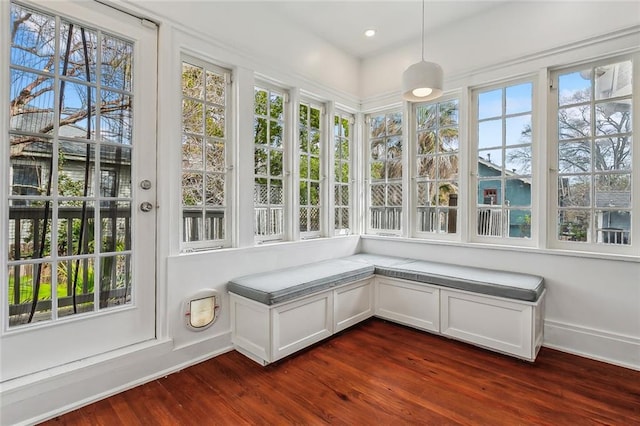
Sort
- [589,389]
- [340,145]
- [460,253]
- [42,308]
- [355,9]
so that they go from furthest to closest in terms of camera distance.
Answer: [340,145]
[460,253]
[355,9]
[589,389]
[42,308]

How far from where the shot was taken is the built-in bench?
7.56 feet

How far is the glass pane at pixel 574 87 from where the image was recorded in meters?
2.56

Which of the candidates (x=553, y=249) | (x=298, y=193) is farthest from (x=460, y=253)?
(x=298, y=193)

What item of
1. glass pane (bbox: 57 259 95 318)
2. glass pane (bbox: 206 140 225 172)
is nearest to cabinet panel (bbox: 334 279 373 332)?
glass pane (bbox: 206 140 225 172)

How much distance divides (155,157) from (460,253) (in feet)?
9.15

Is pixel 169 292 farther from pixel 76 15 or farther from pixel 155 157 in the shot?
pixel 76 15

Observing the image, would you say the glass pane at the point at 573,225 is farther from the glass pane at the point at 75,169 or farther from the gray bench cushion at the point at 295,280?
the glass pane at the point at 75,169

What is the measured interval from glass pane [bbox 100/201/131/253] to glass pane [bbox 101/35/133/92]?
774 millimetres

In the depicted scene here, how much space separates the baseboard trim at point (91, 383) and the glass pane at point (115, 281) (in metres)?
0.35

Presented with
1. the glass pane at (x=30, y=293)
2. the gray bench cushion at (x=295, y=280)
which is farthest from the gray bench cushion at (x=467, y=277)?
the glass pane at (x=30, y=293)

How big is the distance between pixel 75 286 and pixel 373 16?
325cm

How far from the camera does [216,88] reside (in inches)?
102

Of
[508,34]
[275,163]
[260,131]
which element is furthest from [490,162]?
[260,131]

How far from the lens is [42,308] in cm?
181
